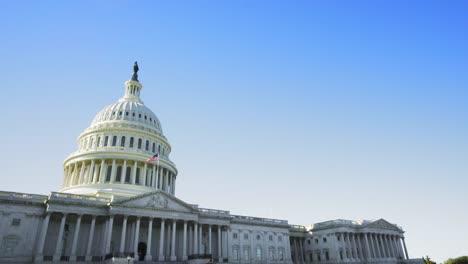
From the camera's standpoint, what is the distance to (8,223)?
45344 millimetres

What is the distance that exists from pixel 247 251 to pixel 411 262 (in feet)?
152

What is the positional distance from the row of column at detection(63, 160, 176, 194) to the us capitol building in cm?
20

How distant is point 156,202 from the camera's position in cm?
5391

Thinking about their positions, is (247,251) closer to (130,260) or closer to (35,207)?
(130,260)

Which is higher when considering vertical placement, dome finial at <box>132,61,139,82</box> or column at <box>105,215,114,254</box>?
dome finial at <box>132,61,139,82</box>

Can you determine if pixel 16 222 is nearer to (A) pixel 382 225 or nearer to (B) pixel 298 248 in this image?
(B) pixel 298 248

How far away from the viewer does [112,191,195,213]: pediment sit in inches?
2033

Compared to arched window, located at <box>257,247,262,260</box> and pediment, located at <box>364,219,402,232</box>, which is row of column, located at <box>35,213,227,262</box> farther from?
pediment, located at <box>364,219,402,232</box>

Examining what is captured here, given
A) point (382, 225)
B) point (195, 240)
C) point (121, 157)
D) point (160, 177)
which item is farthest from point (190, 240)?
point (382, 225)

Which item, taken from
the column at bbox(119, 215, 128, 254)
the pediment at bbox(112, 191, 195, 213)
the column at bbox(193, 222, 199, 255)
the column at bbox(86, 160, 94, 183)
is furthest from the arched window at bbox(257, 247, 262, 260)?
the column at bbox(86, 160, 94, 183)

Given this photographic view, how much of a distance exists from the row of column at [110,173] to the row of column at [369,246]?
4404 centimetres

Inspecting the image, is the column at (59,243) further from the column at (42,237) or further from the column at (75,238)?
the column at (42,237)

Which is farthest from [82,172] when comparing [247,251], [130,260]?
[247,251]

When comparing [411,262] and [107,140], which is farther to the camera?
[411,262]
